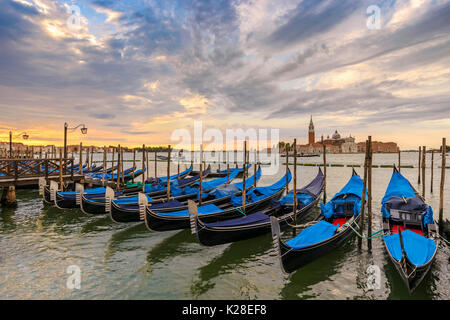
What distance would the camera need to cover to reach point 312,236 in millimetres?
6500

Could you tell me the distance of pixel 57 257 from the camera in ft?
23.4

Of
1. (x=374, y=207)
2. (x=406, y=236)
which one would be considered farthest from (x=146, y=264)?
(x=374, y=207)

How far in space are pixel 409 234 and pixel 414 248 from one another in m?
0.65

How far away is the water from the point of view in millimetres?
5453

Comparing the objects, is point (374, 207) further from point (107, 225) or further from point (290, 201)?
point (107, 225)

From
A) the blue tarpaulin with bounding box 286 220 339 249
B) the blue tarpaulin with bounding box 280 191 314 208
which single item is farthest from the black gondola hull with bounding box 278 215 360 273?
the blue tarpaulin with bounding box 280 191 314 208

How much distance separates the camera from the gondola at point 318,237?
5516 millimetres

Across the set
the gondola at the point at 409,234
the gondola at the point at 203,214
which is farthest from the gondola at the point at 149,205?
the gondola at the point at 409,234

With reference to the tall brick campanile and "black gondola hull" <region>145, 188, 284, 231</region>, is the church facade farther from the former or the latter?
"black gondola hull" <region>145, 188, 284, 231</region>

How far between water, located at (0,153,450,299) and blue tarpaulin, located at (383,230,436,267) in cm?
77

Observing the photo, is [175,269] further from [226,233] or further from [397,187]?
[397,187]

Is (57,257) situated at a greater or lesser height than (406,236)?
lesser
